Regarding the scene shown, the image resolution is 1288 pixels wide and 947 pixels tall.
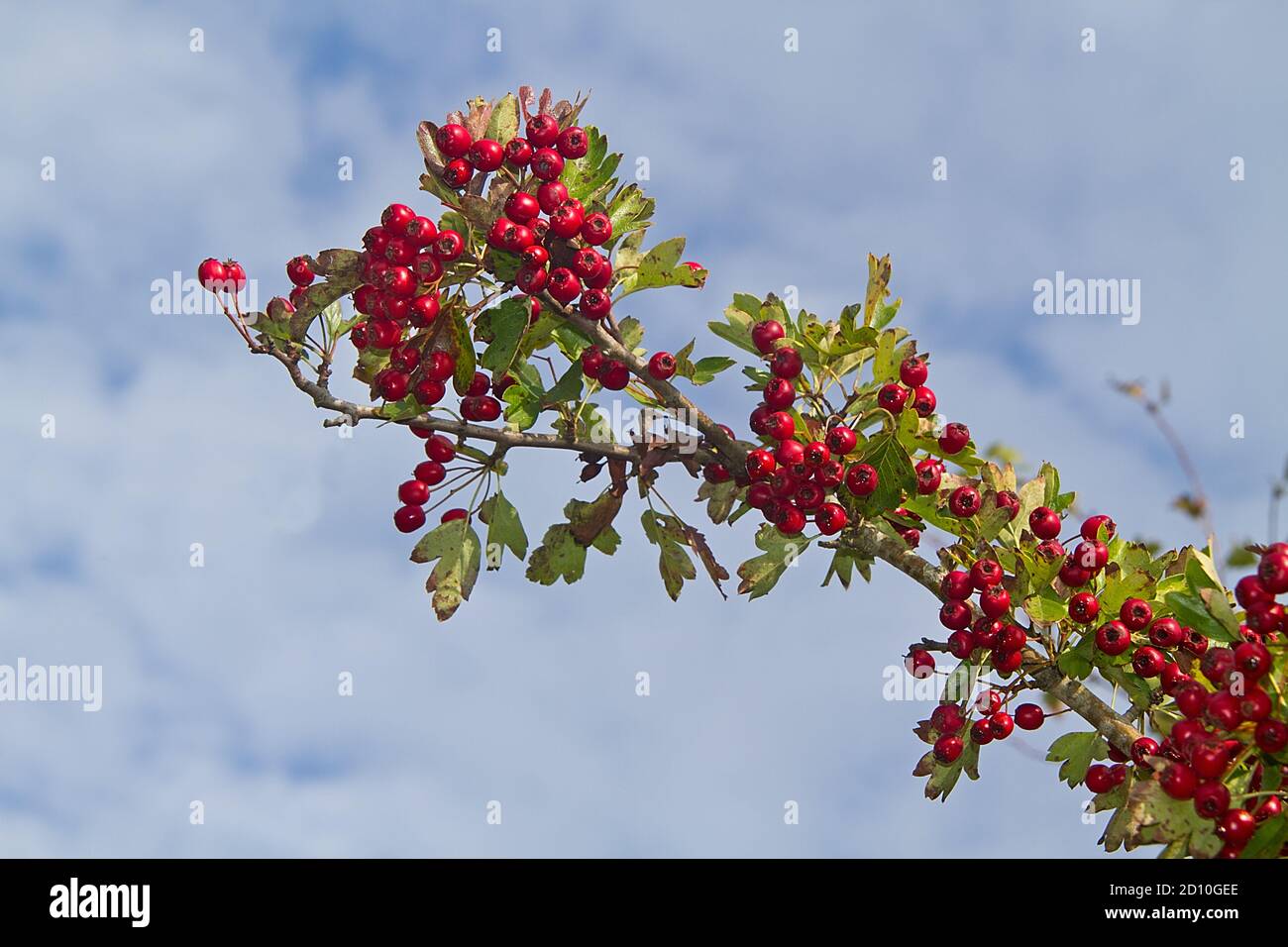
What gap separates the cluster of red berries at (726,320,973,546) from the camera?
486 cm

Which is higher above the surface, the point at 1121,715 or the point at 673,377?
the point at 673,377

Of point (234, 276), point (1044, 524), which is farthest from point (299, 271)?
point (1044, 524)

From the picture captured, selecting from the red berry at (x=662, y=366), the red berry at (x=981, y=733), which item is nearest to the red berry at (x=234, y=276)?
the red berry at (x=662, y=366)

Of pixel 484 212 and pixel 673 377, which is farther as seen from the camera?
pixel 673 377

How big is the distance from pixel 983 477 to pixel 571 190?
76.5 inches

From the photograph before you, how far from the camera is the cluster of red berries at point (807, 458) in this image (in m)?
4.86

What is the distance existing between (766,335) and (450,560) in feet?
5.10

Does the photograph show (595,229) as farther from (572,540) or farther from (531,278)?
(572,540)

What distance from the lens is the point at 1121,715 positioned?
15.4ft
